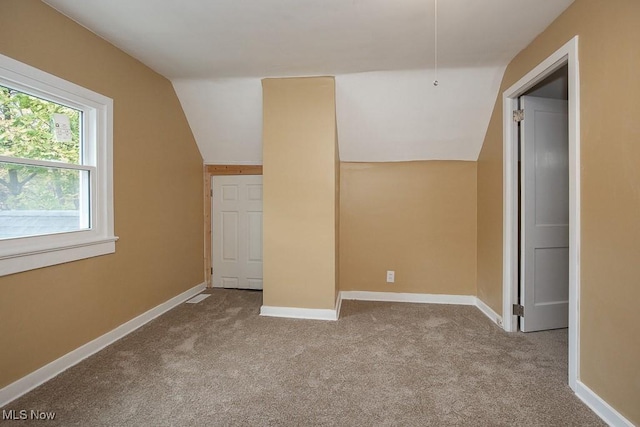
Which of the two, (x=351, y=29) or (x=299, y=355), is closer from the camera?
(x=351, y=29)

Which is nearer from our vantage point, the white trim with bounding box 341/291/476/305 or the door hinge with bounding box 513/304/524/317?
the door hinge with bounding box 513/304/524/317

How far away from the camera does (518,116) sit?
2533mm

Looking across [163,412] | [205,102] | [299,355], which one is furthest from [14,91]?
[299,355]

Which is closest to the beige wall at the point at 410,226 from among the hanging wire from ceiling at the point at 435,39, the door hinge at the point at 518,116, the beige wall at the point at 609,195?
the door hinge at the point at 518,116

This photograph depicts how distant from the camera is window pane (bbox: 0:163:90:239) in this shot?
1760 mm

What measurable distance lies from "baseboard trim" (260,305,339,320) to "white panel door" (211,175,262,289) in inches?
37.6

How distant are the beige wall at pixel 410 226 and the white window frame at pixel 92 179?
2296 millimetres

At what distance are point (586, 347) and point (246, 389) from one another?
1.98 m

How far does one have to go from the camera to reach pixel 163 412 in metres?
1.61

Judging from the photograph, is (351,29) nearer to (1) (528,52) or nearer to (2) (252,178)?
(1) (528,52)

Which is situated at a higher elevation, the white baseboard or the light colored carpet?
the white baseboard

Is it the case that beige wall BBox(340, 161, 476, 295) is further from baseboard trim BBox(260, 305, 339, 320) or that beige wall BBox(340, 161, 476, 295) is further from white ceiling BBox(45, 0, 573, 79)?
white ceiling BBox(45, 0, 573, 79)

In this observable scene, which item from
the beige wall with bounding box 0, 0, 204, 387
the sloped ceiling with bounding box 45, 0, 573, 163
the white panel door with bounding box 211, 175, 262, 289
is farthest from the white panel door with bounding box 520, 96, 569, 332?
the beige wall with bounding box 0, 0, 204, 387
